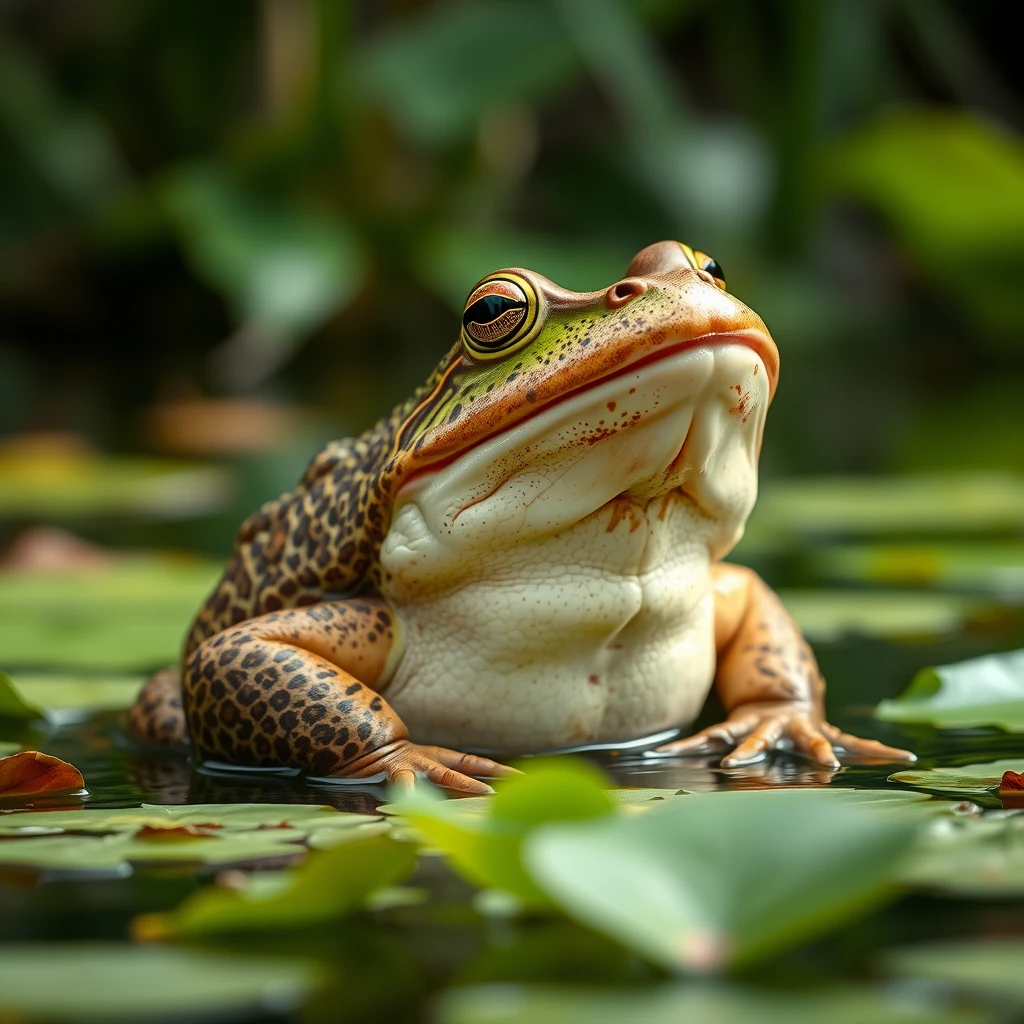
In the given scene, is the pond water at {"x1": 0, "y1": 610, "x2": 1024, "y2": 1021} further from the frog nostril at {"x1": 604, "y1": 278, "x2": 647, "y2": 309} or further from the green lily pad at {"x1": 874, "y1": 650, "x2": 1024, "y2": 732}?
the frog nostril at {"x1": 604, "y1": 278, "x2": 647, "y2": 309}

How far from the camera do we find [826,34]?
11570 mm

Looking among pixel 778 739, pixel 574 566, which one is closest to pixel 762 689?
pixel 778 739

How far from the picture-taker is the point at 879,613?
3.86m

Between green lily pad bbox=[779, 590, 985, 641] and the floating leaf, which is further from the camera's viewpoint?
green lily pad bbox=[779, 590, 985, 641]

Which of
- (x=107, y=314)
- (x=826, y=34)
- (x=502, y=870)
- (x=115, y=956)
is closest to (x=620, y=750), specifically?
(x=502, y=870)

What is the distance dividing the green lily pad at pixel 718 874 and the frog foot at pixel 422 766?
807 millimetres

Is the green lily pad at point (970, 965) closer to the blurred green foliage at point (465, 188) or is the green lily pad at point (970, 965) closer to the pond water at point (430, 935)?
the pond water at point (430, 935)

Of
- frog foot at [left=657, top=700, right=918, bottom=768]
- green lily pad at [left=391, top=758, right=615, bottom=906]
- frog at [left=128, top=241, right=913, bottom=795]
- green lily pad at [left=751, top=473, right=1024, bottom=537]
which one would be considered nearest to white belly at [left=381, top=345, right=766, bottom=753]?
frog at [left=128, top=241, right=913, bottom=795]

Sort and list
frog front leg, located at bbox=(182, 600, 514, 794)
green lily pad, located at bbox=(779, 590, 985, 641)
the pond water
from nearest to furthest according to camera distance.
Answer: the pond water, frog front leg, located at bbox=(182, 600, 514, 794), green lily pad, located at bbox=(779, 590, 985, 641)

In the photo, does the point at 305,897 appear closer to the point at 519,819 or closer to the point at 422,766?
the point at 519,819

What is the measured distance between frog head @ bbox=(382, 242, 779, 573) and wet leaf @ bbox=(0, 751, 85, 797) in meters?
0.68

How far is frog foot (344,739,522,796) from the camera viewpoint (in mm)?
2373

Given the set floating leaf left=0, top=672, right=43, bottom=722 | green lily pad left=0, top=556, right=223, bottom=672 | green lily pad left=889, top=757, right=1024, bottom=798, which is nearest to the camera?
green lily pad left=889, top=757, right=1024, bottom=798

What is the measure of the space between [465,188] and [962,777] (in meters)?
10.3
